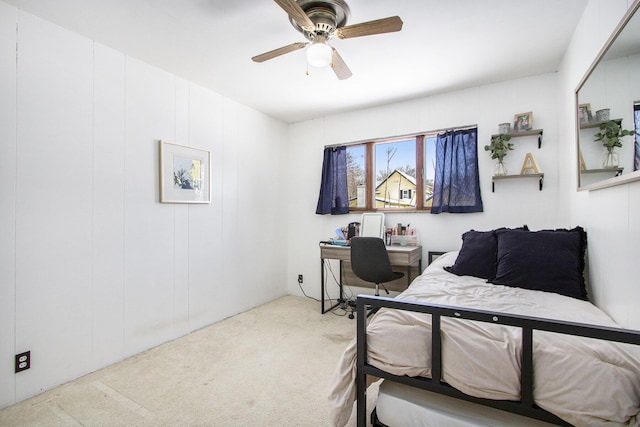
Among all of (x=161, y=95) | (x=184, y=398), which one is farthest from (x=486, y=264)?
(x=161, y=95)

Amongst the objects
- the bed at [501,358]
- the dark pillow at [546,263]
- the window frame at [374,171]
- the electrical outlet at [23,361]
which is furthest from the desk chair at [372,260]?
the electrical outlet at [23,361]

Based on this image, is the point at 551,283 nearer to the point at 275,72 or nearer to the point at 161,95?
the point at 275,72

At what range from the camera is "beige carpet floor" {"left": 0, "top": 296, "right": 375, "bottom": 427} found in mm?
1671

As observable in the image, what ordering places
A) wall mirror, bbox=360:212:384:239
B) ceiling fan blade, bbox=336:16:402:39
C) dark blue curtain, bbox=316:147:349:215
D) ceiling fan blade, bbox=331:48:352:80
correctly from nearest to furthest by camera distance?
ceiling fan blade, bbox=336:16:402:39 → ceiling fan blade, bbox=331:48:352:80 → wall mirror, bbox=360:212:384:239 → dark blue curtain, bbox=316:147:349:215

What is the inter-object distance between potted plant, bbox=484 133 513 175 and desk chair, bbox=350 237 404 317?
1400mm

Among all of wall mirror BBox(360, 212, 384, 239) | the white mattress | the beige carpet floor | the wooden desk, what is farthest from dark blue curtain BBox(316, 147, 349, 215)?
the white mattress

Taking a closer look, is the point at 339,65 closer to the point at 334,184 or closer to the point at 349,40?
the point at 349,40

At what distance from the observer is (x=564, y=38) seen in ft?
7.27

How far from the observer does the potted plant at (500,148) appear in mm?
2834

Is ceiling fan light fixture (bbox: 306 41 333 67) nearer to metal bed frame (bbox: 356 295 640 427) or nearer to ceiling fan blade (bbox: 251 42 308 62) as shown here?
ceiling fan blade (bbox: 251 42 308 62)

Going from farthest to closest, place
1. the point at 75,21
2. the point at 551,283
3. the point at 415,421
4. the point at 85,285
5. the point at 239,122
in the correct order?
the point at 239,122, the point at 85,285, the point at 75,21, the point at 551,283, the point at 415,421

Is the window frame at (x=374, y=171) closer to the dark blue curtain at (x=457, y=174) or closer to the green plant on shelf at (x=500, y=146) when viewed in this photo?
the dark blue curtain at (x=457, y=174)

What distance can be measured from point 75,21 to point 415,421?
3.10 m

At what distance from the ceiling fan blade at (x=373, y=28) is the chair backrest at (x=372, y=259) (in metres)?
1.79
